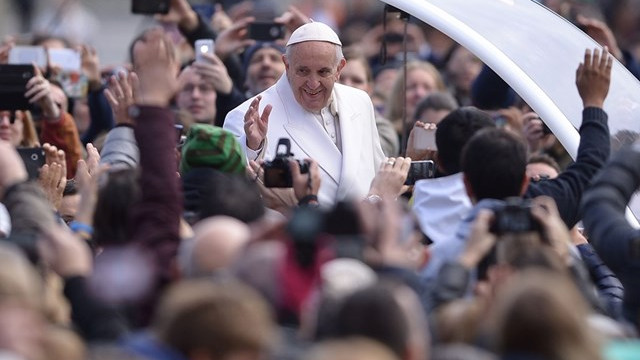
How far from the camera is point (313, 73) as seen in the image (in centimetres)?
855

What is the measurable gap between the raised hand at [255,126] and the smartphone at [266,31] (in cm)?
283

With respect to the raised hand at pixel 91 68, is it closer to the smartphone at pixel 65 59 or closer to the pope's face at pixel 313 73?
the smartphone at pixel 65 59

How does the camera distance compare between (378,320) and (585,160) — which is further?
(585,160)

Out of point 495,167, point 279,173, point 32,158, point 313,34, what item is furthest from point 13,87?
point 495,167

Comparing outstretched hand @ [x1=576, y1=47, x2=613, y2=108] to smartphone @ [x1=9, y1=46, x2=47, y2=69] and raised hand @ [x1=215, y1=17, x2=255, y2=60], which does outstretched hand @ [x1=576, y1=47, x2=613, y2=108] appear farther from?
smartphone @ [x1=9, y1=46, x2=47, y2=69]

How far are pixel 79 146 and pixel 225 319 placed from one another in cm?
538

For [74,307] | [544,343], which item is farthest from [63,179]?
[544,343]

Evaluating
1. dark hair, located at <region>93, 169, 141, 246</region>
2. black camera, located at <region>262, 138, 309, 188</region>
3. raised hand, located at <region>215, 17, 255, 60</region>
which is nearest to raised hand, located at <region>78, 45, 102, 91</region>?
raised hand, located at <region>215, 17, 255, 60</region>

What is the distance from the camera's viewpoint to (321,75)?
8578 millimetres

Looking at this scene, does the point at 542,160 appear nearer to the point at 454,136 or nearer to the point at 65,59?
the point at 454,136

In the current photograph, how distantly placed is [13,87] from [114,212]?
3627 millimetres

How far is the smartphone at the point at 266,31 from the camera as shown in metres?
11.0

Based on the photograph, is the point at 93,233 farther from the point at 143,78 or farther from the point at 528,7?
the point at 528,7

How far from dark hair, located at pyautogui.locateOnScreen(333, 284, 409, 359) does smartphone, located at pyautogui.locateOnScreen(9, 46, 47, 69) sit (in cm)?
655
